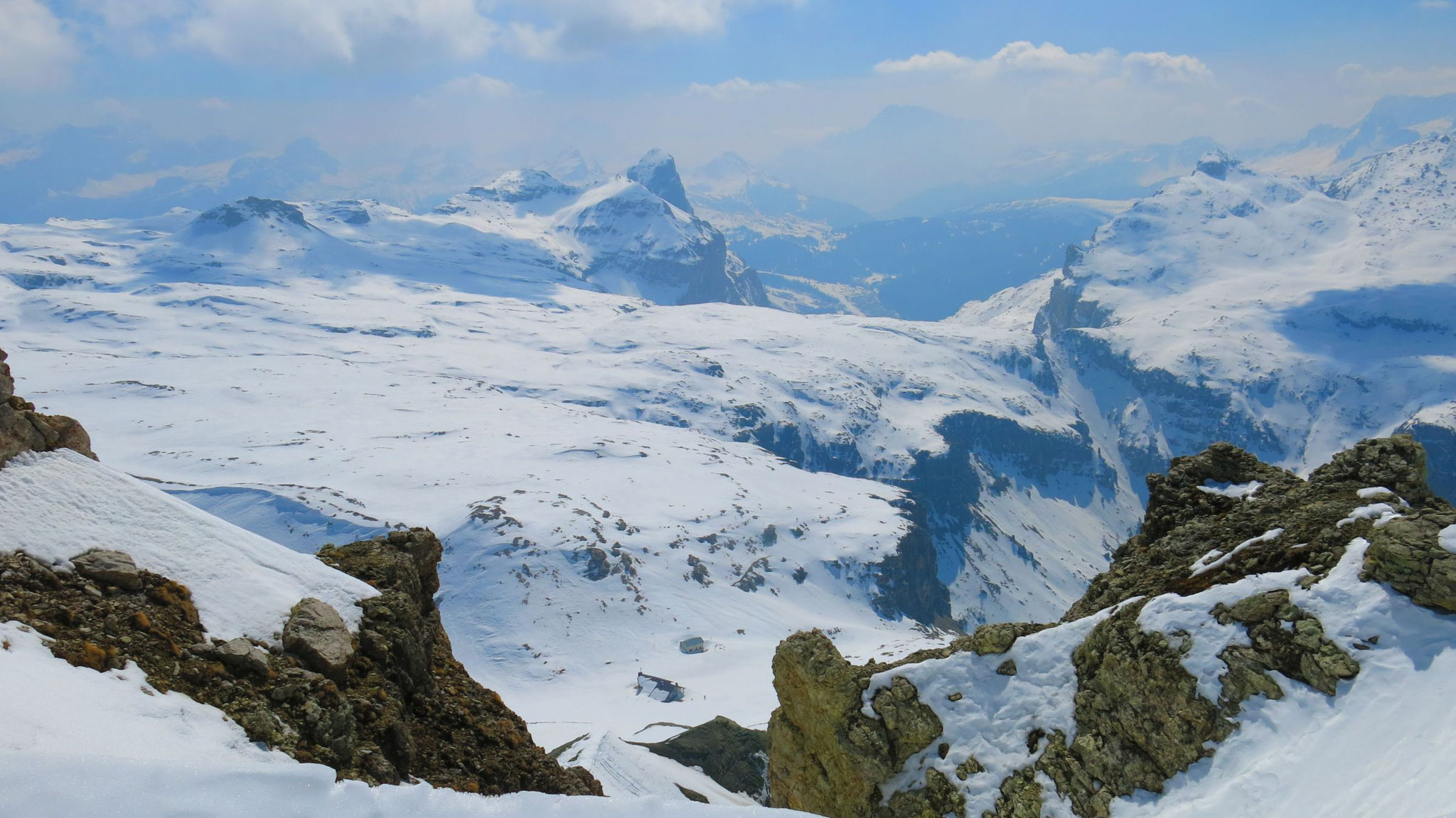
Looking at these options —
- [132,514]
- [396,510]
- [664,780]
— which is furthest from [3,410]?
[396,510]

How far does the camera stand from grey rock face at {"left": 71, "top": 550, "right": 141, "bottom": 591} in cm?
1783

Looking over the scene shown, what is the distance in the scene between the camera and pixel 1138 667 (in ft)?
70.9

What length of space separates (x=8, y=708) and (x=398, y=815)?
7.56m

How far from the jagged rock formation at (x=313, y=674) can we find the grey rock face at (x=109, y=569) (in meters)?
0.03

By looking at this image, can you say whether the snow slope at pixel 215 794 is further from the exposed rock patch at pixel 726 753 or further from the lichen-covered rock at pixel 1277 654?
the exposed rock patch at pixel 726 753

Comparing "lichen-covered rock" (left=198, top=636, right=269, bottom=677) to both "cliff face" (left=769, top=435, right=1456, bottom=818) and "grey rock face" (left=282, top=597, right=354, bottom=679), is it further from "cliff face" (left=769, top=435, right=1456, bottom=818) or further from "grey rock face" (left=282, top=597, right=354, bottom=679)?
"cliff face" (left=769, top=435, right=1456, bottom=818)

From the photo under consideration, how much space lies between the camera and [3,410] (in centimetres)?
2005

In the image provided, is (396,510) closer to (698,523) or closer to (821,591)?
(698,523)

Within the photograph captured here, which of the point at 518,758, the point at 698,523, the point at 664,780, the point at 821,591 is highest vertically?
the point at 518,758

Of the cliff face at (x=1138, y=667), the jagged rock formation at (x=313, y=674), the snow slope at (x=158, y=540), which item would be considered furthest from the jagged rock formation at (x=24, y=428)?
the cliff face at (x=1138, y=667)

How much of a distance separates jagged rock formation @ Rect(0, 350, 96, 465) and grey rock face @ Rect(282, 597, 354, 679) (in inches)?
258

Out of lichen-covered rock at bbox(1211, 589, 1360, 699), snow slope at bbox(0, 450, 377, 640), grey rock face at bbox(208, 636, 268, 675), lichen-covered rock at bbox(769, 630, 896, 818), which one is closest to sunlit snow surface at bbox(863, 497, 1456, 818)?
lichen-covered rock at bbox(1211, 589, 1360, 699)

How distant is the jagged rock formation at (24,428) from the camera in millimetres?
19984

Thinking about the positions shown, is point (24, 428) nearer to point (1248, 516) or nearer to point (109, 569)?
point (109, 569)
